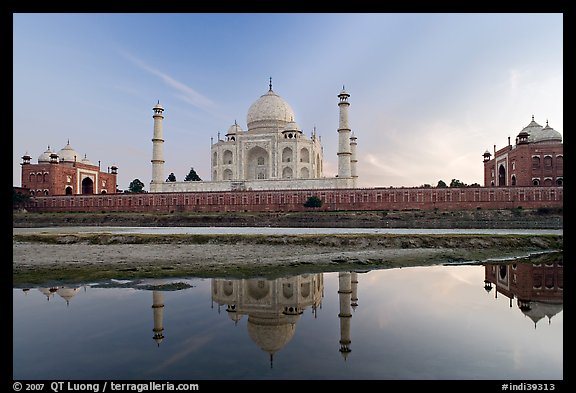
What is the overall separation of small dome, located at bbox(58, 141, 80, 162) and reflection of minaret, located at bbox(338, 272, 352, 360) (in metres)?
54.0

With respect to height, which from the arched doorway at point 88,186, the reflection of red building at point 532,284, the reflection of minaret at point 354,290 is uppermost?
the arched doorway at point 88,186

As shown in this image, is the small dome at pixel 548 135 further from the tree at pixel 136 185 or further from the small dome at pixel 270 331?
the tree at pixel 136 185

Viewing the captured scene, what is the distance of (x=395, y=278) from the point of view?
857 cm

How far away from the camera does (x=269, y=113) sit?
50.4m

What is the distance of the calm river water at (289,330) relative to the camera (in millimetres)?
3920

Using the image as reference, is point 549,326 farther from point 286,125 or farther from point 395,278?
point 286,125

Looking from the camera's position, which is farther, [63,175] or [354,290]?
[63,175]

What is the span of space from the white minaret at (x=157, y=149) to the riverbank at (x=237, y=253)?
92.5 ft

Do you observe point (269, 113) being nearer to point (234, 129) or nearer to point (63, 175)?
point (234, 129)

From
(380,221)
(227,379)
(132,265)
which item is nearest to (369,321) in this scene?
(227,379)

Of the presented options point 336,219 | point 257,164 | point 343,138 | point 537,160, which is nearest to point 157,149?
point 257,164

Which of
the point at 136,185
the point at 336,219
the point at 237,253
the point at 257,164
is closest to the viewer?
the point at 237,253

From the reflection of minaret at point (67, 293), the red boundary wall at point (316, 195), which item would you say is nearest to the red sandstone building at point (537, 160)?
the red boundary wall at point (316, 195)

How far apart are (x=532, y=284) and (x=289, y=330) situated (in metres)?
6.12
